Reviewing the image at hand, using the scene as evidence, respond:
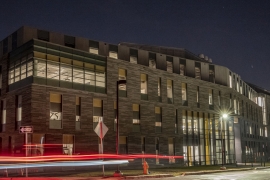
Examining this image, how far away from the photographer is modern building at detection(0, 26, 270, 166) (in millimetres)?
34344

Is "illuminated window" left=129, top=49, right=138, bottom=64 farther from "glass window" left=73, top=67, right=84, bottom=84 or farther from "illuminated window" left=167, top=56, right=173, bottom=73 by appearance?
"glass window" left=73, top=67, right=84, bottom=84

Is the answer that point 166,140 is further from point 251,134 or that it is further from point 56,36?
point 251,134

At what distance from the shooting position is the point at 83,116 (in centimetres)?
3691

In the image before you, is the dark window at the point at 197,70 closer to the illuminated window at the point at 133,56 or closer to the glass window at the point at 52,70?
the illuminated window at the point at 133,56

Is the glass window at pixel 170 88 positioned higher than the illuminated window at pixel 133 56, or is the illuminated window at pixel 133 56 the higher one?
the illuminated window at pixel 133 56

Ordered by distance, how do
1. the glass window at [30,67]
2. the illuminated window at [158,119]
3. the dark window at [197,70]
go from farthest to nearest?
the dark window at [197,70] < the illuminated window at [158,119] < the glass window at [30,67]

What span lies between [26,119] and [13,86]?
4444 mm

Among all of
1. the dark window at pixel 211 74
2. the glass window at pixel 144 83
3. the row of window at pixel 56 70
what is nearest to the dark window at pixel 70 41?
the row of window at pixel 56 70

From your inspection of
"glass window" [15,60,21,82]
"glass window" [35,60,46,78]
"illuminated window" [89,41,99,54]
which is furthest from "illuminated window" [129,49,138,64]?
"glass window" [15,60,21,82]

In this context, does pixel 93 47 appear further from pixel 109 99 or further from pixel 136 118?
pixel 136 118

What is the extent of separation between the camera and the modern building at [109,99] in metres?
34.3

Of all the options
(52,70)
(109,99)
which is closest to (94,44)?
(109,99)

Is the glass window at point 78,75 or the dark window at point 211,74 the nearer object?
the glass window at point 78,75

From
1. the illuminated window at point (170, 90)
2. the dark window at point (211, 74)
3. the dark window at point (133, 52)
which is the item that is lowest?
the illuminated window at point (170, 90)
